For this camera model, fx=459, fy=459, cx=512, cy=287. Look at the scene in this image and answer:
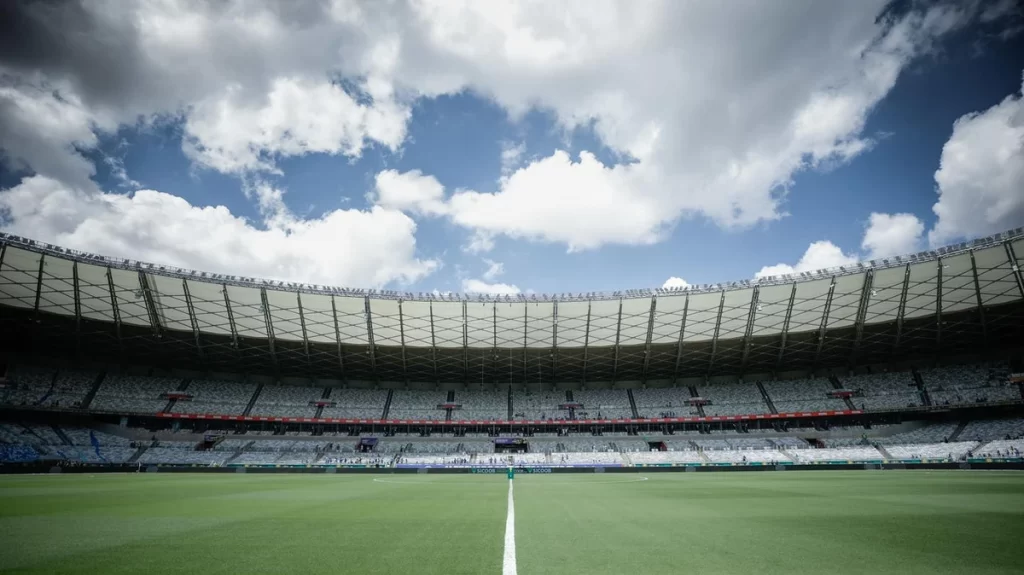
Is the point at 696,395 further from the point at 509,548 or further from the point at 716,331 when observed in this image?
the point at 509,548

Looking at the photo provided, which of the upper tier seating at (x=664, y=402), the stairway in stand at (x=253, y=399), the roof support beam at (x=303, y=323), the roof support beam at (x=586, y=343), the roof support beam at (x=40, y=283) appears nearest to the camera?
the roof support beam at (x=40, y=283)

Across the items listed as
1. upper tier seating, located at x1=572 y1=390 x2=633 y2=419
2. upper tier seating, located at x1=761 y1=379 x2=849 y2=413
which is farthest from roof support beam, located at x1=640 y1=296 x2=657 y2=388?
upper tier seating, located at x1=761 y1=379 x2=849 y2=413

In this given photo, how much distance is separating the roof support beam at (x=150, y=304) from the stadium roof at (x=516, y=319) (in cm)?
16

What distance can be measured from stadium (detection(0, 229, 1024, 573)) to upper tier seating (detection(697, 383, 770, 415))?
262 millimetres

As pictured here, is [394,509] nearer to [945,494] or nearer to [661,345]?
[945,494]

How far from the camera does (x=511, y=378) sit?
63562 millimetres

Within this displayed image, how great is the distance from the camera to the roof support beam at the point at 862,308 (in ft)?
137

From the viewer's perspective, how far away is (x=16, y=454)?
1508 inches

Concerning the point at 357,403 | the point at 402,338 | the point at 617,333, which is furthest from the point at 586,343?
the point at 357,403

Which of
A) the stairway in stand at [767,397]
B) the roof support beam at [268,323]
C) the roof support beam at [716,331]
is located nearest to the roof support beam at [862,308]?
the stairway in stand at [767,397]

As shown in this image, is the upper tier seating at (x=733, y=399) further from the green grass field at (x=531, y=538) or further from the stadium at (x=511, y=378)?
the green grass field at (x=531, y=538)

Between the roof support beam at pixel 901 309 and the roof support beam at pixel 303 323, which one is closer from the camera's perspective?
the roof support beam at pixel 901 309

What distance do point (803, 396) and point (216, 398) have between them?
7126cm

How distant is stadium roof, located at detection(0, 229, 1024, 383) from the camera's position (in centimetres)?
4003
